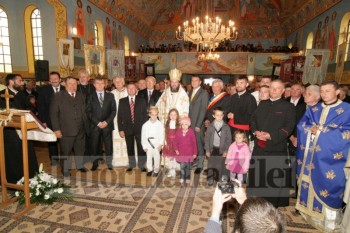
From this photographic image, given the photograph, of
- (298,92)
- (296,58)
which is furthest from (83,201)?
(296,58)

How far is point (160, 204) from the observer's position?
11.9ft

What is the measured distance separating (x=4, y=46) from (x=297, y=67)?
1331cm

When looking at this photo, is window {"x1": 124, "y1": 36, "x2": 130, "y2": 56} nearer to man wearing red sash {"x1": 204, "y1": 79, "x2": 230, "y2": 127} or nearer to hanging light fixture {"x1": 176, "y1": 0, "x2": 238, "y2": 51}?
hanging light fixture {"x1": 176, "y1": 0, "x2": 238, "y2": 51}

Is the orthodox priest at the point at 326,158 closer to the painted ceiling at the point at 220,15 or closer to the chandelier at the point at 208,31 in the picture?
the chandelier at the point at 208,31

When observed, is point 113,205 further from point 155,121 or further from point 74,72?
point 74,72

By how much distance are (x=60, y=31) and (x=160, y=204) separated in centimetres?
826

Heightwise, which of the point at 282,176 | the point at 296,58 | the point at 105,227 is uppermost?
the point at 296,58

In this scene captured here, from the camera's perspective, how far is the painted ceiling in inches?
611

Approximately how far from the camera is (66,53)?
8.95 metres

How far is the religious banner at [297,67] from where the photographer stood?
439 inches

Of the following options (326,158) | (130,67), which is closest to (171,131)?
(326,158)

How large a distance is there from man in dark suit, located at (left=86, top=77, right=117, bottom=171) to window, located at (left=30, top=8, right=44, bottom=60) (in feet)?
21.3

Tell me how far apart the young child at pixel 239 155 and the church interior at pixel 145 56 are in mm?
627

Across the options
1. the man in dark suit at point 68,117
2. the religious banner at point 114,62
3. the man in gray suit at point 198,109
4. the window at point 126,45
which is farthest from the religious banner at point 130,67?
the man in gray suit at point 198,109
